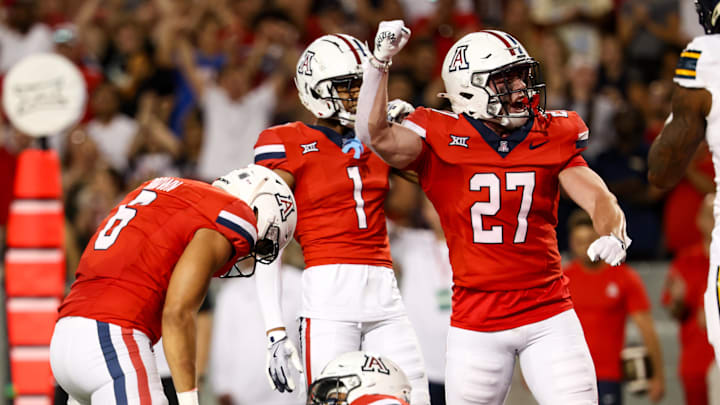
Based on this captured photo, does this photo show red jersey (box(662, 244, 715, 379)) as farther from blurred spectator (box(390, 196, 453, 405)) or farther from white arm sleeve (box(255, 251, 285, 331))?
white arm sleeve (box(255, 251, 285, 331))

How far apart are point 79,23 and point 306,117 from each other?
312 centimetres

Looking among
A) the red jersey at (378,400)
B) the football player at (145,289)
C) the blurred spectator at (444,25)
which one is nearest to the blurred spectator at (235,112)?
the blurred spectator at (444,25)

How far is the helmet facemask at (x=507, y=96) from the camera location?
458cm

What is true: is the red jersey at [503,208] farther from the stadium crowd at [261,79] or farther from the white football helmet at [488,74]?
the stadium crowd at [261,79]

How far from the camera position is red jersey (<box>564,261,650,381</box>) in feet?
23.3

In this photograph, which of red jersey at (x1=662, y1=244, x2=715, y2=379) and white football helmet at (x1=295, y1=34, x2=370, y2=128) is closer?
white football helmet at (x1=295, y1=34, x2=370, y2=128)

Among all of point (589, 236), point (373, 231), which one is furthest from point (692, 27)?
point (373, 231)

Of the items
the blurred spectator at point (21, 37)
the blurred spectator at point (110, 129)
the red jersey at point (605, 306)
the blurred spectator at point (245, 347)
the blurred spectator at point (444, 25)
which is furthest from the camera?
the blurred spectator at point (444, 25)

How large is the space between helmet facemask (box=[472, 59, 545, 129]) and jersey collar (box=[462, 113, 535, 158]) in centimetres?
3

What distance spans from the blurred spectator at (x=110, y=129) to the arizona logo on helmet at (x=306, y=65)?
4809 mm

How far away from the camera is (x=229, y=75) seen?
966 centimetres

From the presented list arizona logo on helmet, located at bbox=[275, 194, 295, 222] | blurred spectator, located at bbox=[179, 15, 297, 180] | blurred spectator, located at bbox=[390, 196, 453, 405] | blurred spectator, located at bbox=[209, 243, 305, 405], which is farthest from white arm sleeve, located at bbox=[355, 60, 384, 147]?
blurred spectator, located at bbox=[179, 15, 297, 180]

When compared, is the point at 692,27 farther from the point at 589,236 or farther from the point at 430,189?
the point at 430,189

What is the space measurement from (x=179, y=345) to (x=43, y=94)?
3.61m
